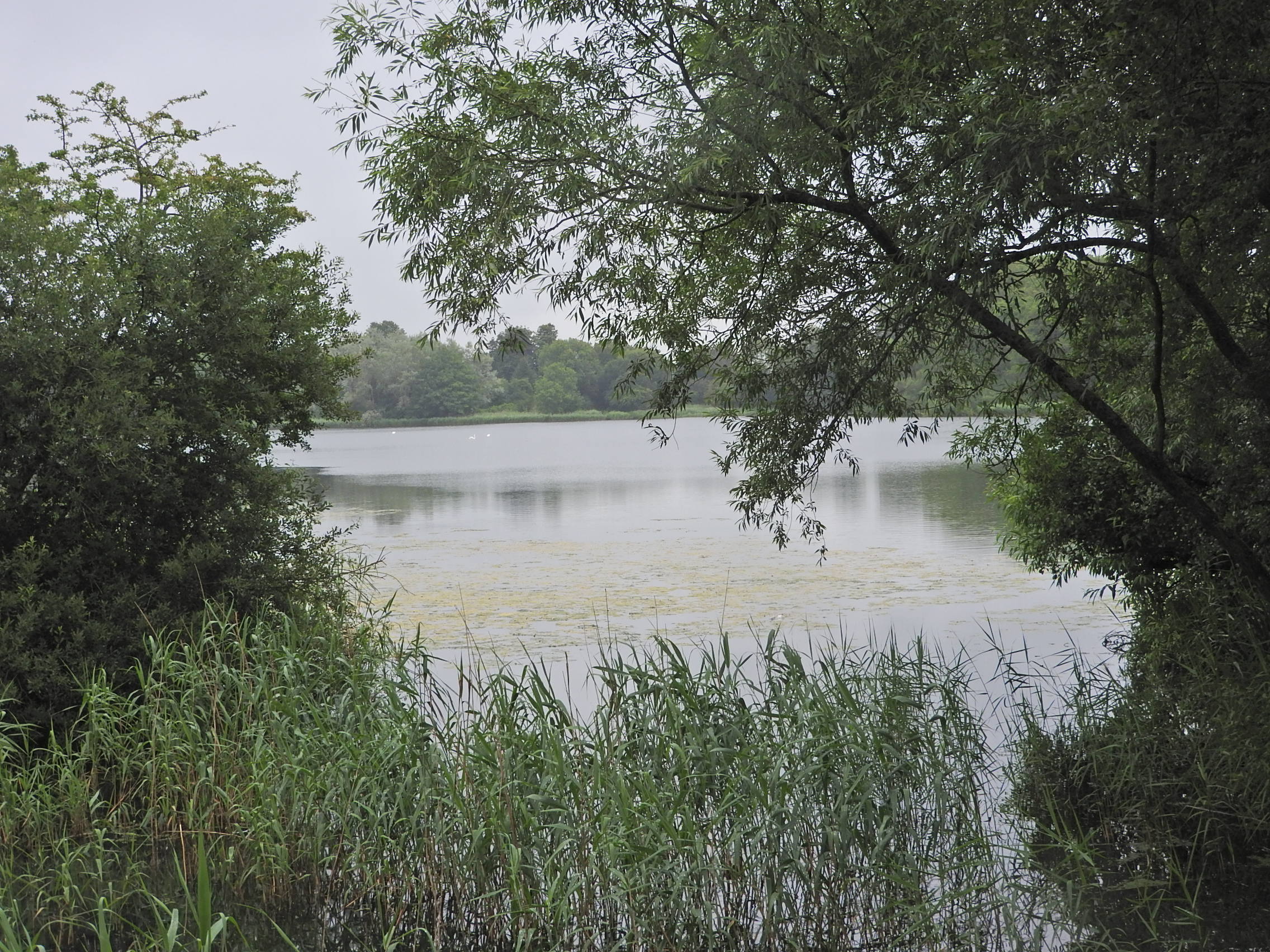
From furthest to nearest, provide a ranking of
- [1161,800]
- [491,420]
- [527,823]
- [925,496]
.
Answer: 1. [491,420]
2. [925,496]
3. [1161,800]
4. [527,823]

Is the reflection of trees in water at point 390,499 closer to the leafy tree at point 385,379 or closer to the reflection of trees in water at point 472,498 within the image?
the reflection of trees in water at point 472,498

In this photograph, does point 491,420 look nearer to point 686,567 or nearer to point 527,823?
point 686,567

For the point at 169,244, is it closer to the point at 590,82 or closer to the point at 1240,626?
the point at 590,82

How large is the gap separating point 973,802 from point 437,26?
4.68 meters

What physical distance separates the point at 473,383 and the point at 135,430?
55.8 metres

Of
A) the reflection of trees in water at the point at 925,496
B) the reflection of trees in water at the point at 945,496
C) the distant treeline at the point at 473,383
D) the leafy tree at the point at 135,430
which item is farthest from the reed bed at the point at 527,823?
the distant treeline at the point at 473,383

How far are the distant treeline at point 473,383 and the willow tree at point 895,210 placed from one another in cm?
4917

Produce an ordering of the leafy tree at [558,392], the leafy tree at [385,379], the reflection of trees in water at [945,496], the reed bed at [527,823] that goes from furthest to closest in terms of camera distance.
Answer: the leafy tree at [385,379]
the leafy tree at [558,392]
the reflection of trees in water at [945,496]
the reed bed at [527,823]

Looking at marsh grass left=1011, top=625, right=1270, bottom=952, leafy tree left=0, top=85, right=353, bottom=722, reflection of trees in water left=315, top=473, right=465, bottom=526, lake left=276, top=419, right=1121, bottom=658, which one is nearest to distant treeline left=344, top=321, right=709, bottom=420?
reflection of trees in water left=315, top=473, right=465, bottom=526

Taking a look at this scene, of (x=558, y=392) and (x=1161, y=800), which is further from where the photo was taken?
(x=558, y=392)

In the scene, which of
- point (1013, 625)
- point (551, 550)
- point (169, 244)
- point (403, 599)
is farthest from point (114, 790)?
point (551, 550)

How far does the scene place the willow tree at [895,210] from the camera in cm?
458

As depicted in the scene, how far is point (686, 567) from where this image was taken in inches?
496

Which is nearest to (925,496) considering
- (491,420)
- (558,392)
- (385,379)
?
(558,392)
